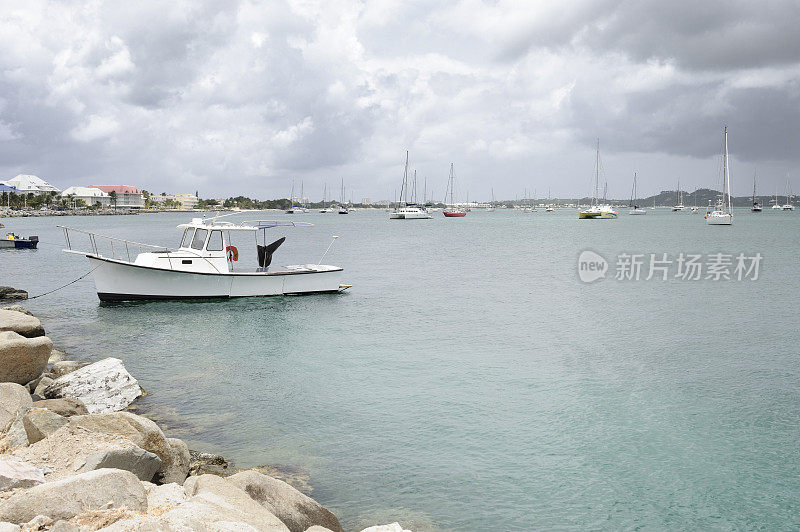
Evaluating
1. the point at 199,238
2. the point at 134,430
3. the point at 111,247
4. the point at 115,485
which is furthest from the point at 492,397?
the point at 111,247

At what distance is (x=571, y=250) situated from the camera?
6694 centimetres

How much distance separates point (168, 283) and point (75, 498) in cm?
2265

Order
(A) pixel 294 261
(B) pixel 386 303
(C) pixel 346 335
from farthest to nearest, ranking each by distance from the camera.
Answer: (A) pixel 294 261, (B) pixel 386 303, (C) pixel 346 335

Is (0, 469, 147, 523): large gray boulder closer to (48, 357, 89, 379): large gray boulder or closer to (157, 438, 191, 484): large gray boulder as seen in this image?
(157, 438, 191, 484): large gray boulder

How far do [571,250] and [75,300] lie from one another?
50.4 metres

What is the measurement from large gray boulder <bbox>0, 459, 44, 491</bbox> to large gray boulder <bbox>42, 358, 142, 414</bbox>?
6125 mm

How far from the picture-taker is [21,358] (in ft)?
41.3

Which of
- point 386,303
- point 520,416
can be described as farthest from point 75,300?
point 520,416

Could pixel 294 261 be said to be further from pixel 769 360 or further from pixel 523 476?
pixel 523 476

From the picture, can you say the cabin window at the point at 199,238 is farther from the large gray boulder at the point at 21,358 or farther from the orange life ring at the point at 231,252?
the large gray boulder at the point at 21,358

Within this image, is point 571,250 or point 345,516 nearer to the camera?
point 345,516

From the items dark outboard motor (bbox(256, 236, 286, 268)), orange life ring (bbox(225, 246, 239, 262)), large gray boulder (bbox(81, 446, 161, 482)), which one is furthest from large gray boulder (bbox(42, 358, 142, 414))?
dark outboard motor (bbox(256, 236, 286, 268))

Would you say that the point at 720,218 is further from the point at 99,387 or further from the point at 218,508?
the point at 218,508

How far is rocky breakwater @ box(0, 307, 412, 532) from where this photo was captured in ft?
20.0
